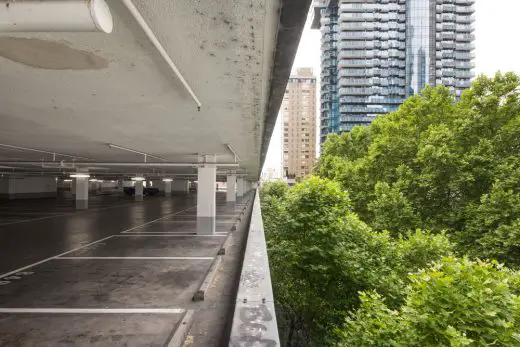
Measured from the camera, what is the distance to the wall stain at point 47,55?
11.9 ft

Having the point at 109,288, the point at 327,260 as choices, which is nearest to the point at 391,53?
the point at 327,260

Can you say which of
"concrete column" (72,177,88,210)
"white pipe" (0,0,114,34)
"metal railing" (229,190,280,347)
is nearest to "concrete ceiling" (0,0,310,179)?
"white pipe" (0,0,114,34)

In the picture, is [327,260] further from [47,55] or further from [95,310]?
[47,55]

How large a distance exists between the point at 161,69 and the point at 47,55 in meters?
1.36

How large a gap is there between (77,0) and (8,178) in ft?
163

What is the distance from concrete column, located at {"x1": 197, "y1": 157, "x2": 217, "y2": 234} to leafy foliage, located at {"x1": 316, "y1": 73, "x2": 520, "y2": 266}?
893 centimetres

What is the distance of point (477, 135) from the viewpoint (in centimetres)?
1557

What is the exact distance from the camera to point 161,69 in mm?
4379

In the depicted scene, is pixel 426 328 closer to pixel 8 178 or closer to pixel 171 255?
pixel 171 255

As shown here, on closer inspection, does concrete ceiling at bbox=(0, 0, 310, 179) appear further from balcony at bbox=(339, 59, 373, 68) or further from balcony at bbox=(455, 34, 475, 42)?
balcony at bbox=(455, 34, 475, 42)

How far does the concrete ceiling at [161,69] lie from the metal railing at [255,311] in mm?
2667

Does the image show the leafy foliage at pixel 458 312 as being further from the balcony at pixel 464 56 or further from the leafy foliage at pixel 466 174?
the balcony at pixel 464 56

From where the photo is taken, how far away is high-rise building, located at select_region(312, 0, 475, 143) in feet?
347

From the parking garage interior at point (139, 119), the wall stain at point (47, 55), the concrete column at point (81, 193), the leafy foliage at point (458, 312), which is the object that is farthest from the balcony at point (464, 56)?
the wall stain at point (47, 55)
